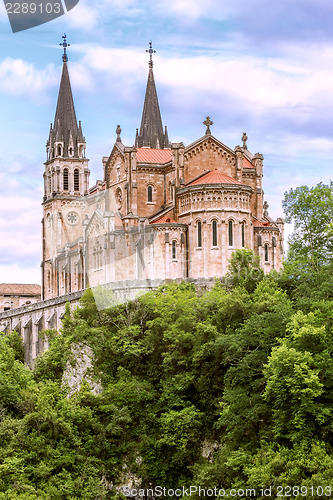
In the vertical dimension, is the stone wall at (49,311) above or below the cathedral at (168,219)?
below

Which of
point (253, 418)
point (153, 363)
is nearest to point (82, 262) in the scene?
point (153, 363)

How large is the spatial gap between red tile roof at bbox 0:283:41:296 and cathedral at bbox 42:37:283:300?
3628 cm

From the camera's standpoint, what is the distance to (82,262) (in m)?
100

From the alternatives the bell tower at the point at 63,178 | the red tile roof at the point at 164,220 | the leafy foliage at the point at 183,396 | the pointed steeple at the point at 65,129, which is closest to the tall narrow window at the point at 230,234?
the red tile roof at the point at 164,220

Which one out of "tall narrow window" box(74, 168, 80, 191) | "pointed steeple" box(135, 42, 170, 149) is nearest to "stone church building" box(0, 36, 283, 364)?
"pointed steeple" box(135, 42, 170, 149)

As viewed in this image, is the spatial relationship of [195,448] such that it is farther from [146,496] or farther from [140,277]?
[140,277]

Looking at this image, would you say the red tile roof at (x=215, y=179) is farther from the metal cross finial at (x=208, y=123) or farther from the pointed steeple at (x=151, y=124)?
the pointed steeple at (x=151, y=124)

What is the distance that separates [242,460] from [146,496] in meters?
10.4

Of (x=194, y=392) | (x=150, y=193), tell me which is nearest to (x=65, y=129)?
(x=150, y=193)

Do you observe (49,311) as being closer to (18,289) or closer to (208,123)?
(208,123)

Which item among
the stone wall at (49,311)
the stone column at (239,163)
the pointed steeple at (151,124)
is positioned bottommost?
the stone wall at (49,311)

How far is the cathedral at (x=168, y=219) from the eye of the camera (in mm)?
87000

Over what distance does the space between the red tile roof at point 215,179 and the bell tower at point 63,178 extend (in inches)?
884

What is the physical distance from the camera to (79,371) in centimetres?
7275
